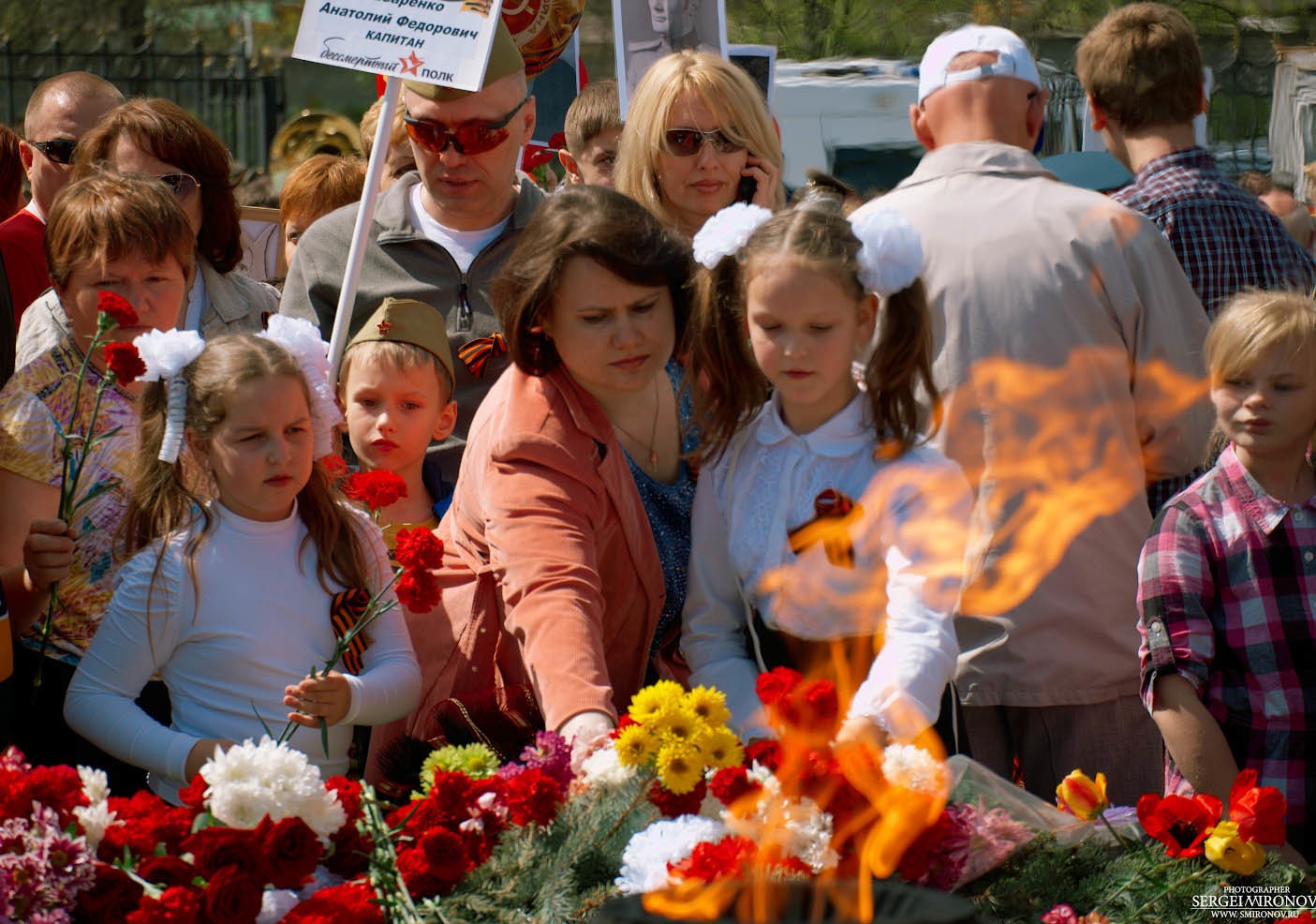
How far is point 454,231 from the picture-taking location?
4.82 metres

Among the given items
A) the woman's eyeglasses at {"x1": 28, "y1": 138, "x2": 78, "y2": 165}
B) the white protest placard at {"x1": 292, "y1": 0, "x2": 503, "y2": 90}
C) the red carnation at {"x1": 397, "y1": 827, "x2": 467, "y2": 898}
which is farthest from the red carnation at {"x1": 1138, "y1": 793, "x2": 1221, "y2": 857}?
the woman's eyeglasses at {"x1": 28, "y1": 138, "x2": 78, "y2": 165}

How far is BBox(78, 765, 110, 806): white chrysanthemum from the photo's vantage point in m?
2.81

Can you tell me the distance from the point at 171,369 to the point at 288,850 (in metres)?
1.29

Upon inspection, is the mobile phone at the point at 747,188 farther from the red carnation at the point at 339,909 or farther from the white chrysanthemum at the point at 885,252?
the red carnation at the point at 339,909

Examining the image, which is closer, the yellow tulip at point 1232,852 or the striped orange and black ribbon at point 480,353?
the yellow tulip at point 1232,852

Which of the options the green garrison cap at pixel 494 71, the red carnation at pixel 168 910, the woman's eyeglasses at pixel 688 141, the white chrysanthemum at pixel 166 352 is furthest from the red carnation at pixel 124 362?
the woman's eyeglasses at pixel 688 141

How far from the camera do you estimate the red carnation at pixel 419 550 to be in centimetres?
318

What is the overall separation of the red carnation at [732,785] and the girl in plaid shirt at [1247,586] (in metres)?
1.21

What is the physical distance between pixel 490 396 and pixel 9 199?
3.29 m

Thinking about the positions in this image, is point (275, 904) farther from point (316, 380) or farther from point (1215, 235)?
point (1215, 235)

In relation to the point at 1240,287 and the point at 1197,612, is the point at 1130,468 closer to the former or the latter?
the point at 1197,612

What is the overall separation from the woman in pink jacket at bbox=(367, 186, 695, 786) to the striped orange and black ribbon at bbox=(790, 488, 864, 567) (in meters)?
0.34

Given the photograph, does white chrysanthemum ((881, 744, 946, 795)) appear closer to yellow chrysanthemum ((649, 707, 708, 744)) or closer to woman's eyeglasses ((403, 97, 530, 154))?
yellow chrysanthemum ((649, 707, 708, 744))

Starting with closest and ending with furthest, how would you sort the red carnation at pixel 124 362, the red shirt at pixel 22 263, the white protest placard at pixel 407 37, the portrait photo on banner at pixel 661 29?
the red carnation at pixel 124 362, the white protest placard at pixel 407 37, the red shirt at pixel 22 263, the portrait photo on banner at pixel 661 29
